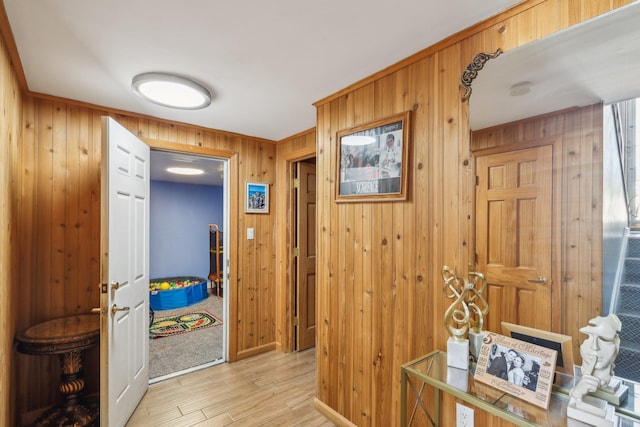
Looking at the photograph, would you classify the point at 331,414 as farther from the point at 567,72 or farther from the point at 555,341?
the point at 567,72

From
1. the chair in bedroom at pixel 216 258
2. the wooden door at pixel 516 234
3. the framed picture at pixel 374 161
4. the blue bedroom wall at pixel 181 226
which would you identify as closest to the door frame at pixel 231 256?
the framed picture at pixel 374 161

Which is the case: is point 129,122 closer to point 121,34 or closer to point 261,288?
point 121,34

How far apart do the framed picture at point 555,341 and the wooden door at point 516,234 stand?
3 centimetres

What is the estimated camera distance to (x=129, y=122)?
2541mm

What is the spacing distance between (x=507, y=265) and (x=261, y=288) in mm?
2597

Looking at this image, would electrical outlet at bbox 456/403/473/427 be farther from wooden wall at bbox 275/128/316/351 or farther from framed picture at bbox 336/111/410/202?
wooden wall at bbox 275/128/316/351

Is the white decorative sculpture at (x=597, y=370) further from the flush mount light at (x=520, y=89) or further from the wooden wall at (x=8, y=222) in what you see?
the wooden wall at (x=8, y=222)

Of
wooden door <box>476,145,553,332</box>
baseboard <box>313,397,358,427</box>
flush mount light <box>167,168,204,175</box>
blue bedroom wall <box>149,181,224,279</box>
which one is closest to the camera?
wooden door <box>476,145,553,332</box>

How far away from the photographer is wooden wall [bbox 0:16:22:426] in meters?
1.53

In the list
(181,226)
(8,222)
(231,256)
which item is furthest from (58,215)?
(181,226)

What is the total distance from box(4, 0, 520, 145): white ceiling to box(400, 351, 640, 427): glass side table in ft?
5.21

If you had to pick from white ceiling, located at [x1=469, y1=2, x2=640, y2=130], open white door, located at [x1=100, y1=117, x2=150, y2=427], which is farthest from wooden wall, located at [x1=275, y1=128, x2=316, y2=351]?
white ceiling, located at [x1=469, y1=2, x2=640, y2=130]

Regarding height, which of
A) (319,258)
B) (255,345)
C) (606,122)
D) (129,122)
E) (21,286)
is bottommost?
(255,345)

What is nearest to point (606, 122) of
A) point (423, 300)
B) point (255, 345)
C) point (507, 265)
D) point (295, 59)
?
point (507, 265)
